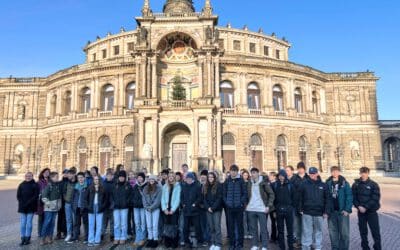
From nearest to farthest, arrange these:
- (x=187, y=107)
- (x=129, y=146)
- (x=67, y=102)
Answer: (x=187, y=107) < (x=129, y=146) < (x=67, y=102)

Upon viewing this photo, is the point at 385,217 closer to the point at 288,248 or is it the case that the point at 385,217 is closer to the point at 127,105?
the point at 288,248

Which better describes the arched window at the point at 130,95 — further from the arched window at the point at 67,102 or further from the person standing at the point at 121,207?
the person standing at the point at 121,207

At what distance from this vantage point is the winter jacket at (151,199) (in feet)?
32.8

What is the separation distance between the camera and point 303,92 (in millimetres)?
41344

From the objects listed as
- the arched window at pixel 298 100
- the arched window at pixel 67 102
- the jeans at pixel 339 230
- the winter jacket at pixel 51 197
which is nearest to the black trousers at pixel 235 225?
the jeans at pixel 339 230

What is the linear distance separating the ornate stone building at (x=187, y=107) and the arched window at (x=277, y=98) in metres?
0.14

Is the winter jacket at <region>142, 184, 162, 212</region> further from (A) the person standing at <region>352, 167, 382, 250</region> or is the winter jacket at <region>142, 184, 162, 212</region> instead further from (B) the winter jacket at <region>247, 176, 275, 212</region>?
(A) the person standing at <region>352, 167, 382, 250</region>

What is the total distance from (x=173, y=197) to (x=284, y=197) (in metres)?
3.33

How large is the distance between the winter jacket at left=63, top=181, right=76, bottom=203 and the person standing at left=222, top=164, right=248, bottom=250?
513 cm

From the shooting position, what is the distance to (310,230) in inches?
352

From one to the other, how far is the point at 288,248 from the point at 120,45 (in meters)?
43.7

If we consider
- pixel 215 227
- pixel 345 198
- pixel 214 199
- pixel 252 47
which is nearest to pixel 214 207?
pixel 214 199

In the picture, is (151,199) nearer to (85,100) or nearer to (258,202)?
(258,202)

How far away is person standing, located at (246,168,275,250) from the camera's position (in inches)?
367
